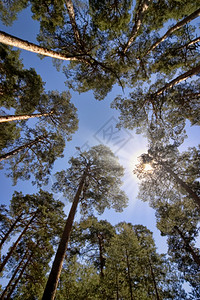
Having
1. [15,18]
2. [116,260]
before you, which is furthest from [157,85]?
[116,260]

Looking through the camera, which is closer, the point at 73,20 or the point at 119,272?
the point at 73,20

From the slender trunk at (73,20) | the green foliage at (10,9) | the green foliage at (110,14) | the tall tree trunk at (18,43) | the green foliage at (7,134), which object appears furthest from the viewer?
the green foliage at (7,134)

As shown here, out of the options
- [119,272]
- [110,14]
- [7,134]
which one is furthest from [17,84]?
[119,272]

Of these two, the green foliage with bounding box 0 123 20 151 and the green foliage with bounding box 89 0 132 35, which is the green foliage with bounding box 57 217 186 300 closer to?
the green foliage with bounding box 0 123 20 151

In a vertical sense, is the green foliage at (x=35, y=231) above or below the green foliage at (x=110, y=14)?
below

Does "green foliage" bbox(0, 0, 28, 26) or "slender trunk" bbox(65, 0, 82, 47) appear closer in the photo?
"slender trunk" bbox(65, 0, 82, 47)

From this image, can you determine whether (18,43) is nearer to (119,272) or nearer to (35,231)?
(35,231)

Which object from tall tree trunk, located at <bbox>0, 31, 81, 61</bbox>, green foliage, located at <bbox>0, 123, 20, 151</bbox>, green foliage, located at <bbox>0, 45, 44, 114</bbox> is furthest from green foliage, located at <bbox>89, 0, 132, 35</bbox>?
green foliage, located at <bbox>0, 123, 20, 151</bbox>

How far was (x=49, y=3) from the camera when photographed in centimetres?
653

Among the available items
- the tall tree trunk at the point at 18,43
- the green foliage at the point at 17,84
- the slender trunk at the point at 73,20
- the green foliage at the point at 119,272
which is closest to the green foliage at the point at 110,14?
the slender trunk at the point at 73,20

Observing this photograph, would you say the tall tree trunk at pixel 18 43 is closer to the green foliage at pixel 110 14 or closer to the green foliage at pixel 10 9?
the green foliage at pixel 110 14

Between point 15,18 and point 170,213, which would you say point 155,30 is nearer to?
point 15,18

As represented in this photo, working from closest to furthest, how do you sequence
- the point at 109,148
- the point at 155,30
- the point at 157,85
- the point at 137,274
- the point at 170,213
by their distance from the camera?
1. the point at 155,30
2. the point at 157,85
3. the point at 137,274
4. the point at 170,213
5. the point at 109,148

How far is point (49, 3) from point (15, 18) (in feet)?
9.70
